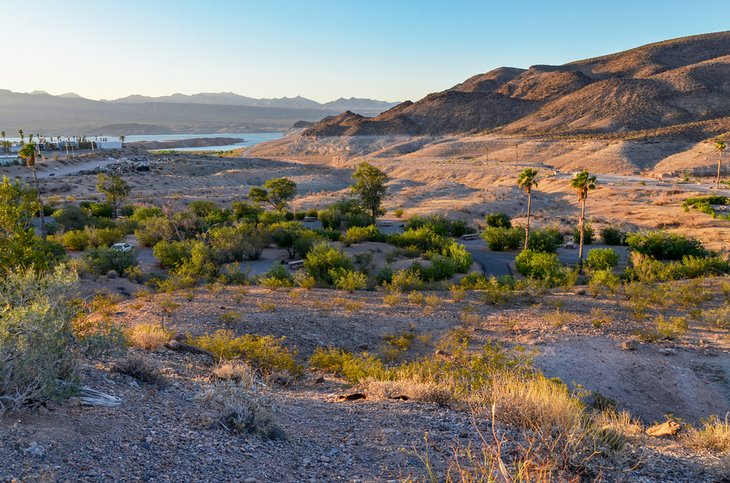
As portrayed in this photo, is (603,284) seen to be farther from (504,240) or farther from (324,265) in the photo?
(504,240)

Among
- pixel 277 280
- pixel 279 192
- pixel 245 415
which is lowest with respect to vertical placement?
pixel 277 280

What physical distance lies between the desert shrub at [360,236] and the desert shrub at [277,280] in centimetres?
982

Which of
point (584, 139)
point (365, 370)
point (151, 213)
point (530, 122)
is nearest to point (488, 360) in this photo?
point (365, 370)

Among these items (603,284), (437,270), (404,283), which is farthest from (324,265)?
(603,284)

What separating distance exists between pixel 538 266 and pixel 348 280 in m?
8.88

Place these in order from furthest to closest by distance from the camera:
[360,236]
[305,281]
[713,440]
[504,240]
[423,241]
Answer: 1. [360,236]
2. [504,240]
3. [423,241]
4. [305,281]
5. [713,440]

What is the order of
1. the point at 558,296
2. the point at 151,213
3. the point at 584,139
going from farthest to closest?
1. the point at 584,139
2. the point at 151,213
3. the point at 558,296

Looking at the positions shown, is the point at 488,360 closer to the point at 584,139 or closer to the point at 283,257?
the point at 283,257

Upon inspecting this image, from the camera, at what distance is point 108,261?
22625 mm

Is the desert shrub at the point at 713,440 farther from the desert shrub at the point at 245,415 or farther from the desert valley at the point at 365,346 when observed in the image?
the desert shrub at the point at 245,415

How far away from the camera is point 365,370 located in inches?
398

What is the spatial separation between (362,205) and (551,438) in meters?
36.9

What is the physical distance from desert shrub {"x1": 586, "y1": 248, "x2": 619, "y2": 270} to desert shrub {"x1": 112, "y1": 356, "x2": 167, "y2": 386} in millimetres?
21129

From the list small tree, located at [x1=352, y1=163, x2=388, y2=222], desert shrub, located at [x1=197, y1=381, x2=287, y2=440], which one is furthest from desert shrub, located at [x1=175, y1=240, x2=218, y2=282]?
small tree, located at [x1=352, y1=163, x2=388, y2=222]
